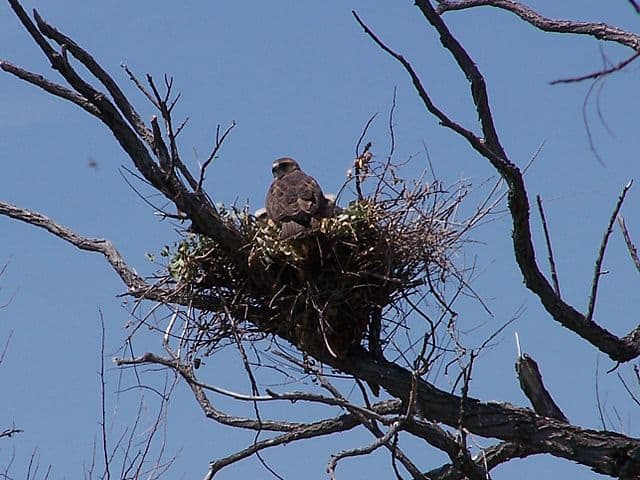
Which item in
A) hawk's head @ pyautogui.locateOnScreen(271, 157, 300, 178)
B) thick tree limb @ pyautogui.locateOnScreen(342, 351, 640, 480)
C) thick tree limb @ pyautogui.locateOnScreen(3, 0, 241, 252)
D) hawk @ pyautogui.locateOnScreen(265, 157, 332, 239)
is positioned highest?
hawk's head @ pyautogui.locateOnScreen(271, 157, 300, 178)

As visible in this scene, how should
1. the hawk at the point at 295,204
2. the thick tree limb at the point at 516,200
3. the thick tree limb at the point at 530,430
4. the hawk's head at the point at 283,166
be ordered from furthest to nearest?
1. the hawk's head at the point at 283,166
2. the hawk at the point at 295,204
3. the thick tree limb at the point at 530,430
4. the thick tree limb at the point at 516,200

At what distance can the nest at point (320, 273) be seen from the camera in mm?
6895

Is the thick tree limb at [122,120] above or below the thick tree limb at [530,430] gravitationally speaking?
above

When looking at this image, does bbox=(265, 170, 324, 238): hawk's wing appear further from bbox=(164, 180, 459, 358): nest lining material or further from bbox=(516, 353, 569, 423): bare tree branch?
bbox=(516, 353, 569, 423): bare tree branch

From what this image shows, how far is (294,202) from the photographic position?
24.7ft

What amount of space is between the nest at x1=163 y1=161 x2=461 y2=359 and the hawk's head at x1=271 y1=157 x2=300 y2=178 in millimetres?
1943

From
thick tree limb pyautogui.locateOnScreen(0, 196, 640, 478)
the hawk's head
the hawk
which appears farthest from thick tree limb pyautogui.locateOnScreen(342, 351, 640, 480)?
the hawk's head

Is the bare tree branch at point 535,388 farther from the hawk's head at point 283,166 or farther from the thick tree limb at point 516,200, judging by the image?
the hawk's head at point 283,166

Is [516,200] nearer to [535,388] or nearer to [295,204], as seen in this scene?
[535,388]

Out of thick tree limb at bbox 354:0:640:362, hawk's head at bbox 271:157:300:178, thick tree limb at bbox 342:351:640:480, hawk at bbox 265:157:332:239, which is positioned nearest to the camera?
thick tree limb at bbox 354:0:640:362

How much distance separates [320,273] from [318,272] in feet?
0.05

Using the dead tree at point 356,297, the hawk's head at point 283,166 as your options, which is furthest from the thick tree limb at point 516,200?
the hawk's head at point 283,166

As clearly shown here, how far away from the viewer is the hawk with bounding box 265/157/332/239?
23.7 feet

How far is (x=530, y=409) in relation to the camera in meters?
6.59
